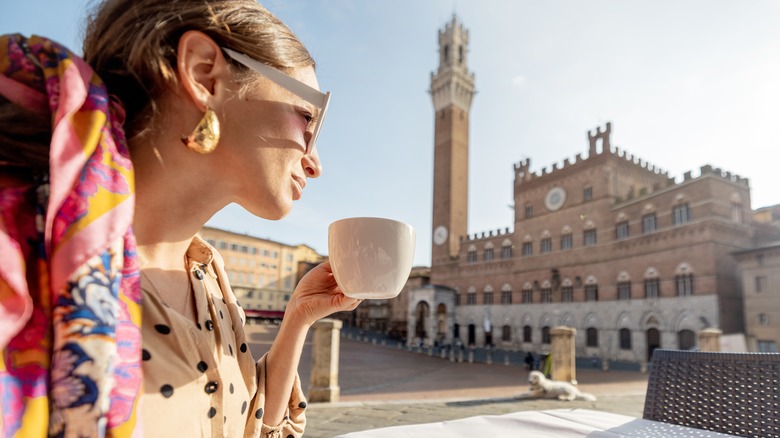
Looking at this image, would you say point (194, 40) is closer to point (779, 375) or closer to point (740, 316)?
point (779, 375)

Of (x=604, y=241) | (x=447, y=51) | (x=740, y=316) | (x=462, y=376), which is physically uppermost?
(x=447, y=51)

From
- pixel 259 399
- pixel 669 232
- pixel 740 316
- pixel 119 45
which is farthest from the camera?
pixel 669 232

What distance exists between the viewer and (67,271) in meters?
0.51

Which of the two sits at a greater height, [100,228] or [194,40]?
[194,40]

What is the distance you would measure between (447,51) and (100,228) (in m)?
45.8

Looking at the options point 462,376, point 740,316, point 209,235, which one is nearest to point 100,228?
point 462,376

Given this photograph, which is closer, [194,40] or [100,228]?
[100,228]

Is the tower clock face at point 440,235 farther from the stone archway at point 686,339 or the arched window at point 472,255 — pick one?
the stone archway at point 686,339

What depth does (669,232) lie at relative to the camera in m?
21.8

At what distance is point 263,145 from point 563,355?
32.3 ft

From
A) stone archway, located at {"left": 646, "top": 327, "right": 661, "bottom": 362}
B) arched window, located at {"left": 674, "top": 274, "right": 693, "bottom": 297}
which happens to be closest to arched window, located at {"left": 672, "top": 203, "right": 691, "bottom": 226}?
arched window, located at {"left": 674, "top": 274, "right": 693, "bottom": 297}

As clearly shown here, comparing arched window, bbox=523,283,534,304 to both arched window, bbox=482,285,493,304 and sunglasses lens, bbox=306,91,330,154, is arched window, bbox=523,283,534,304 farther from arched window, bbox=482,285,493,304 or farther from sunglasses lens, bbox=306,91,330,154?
sunglasses lens, bbox=306,91,330,154

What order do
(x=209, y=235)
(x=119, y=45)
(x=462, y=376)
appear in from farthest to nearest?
1. (x=209, y=235)
2. (x=462, y=376)
3. (x=119, y=45)

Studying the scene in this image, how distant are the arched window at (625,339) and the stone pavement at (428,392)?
4621 mm
